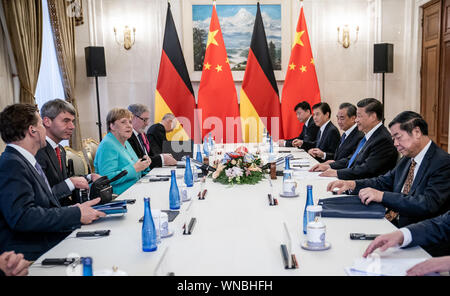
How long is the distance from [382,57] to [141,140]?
4069mm

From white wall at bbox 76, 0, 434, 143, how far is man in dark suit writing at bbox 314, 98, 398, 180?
11.7ft

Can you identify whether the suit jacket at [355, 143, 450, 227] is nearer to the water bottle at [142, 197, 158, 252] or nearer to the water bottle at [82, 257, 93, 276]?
the water bottle at [142, 197, 158, 252]

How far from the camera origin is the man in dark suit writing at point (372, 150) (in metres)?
3.30

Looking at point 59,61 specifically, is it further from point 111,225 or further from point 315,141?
point 111,225

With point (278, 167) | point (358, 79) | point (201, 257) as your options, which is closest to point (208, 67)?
point (358, 79)

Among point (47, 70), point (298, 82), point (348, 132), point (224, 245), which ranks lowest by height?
point (224, 245)

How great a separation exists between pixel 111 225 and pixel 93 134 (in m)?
4.92

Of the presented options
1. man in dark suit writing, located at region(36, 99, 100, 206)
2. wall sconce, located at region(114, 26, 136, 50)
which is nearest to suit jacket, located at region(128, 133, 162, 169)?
man in dark suit writing, located at region(36, 99, 100, 206)

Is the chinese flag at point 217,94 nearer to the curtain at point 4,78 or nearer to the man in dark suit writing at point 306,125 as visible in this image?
the man in dark suit writing at point 306,125

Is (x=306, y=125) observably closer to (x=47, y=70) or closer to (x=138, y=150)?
(x=138, y=150)

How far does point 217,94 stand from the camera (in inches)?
259

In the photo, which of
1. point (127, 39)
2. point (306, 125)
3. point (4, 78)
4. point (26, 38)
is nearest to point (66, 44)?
point (127, 39)

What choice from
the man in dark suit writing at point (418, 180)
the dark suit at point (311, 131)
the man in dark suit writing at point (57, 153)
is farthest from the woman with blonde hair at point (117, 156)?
the dark suit at point (311, 131)

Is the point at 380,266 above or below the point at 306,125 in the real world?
below
